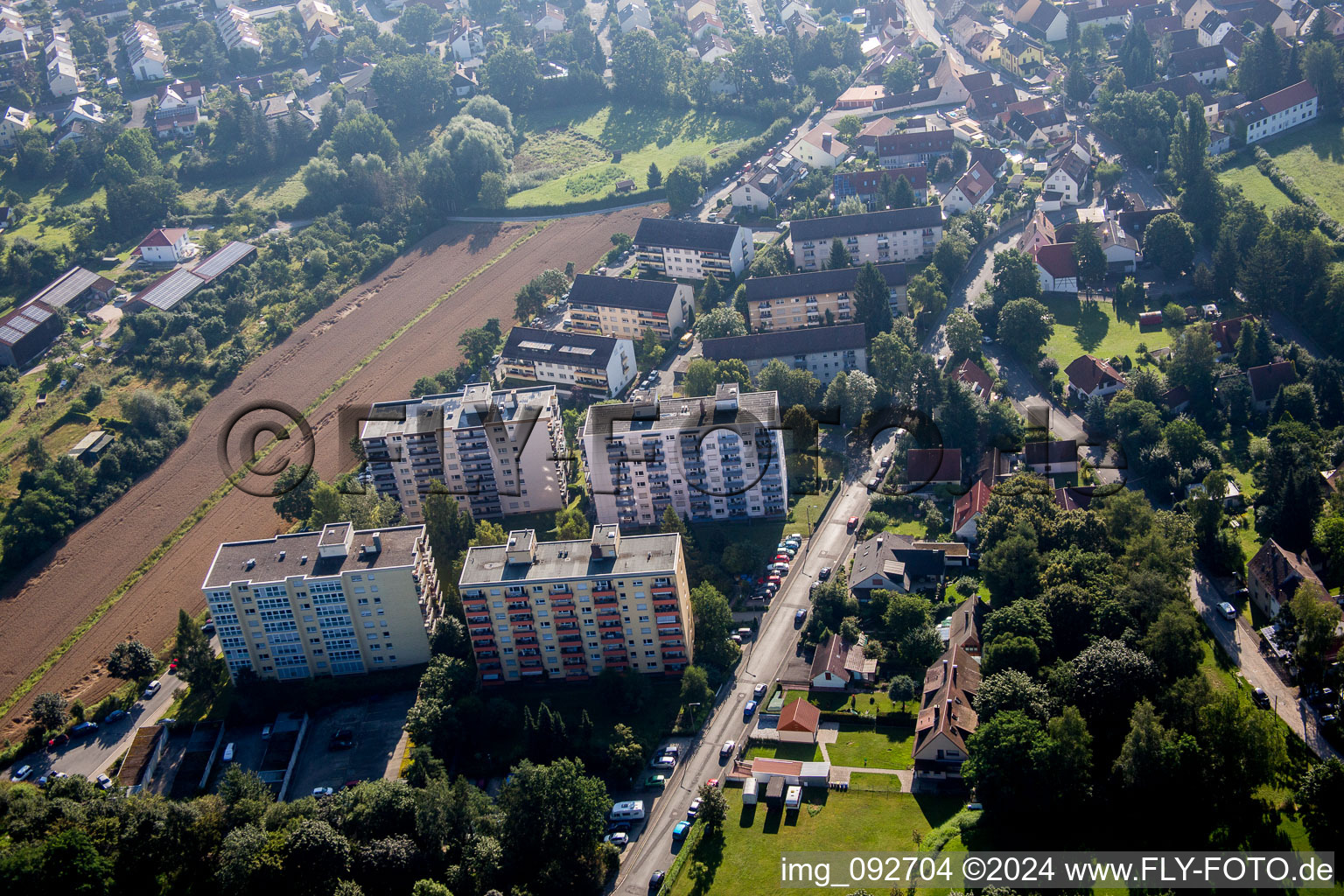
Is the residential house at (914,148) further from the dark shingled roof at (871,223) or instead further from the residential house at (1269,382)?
the residential house at (1269,382)

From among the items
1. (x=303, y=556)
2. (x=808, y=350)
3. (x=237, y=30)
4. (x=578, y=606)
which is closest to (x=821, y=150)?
(x=808, y=350)

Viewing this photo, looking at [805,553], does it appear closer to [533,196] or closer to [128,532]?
[128,532]

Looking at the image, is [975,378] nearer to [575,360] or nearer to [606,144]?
[575,360]

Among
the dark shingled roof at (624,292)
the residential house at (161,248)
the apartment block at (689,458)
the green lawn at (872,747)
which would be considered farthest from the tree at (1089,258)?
the residential house at (161,248)

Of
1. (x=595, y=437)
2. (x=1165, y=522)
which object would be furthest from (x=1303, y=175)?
(x=595, y=437)

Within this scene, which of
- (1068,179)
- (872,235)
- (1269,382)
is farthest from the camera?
(1068,179)

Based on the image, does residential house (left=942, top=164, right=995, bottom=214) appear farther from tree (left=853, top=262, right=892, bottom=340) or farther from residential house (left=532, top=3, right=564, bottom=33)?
residential house (left=532, top=3, right=564, bottom=33)

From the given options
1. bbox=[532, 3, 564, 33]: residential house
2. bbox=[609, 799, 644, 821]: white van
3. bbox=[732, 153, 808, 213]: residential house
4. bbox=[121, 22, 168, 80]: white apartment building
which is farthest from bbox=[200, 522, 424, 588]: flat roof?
bbox=[532, 3, 564, 33]: residential house
